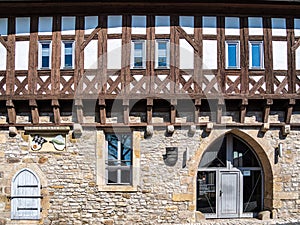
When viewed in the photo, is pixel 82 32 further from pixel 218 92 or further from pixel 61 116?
pixel 218 92

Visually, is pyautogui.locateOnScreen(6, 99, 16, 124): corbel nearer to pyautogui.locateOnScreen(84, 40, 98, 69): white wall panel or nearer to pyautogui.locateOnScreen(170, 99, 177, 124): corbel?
pyautogui.locateOnScreen(84, 40, 98, 69): white wall panel

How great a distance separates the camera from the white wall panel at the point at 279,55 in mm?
10516

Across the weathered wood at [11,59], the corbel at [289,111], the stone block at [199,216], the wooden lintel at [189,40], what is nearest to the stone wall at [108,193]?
the stone block at [199,216]

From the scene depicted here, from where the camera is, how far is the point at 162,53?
1044cm

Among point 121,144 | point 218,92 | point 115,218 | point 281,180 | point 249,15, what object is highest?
point 249,15

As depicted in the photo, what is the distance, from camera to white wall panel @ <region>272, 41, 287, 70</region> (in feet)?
34.5

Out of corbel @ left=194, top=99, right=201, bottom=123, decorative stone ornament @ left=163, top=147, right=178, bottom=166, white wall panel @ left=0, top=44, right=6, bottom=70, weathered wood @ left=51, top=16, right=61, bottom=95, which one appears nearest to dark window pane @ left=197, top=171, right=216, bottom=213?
decorative stone ornament @ left=163, top=147, right=178, bottom=166

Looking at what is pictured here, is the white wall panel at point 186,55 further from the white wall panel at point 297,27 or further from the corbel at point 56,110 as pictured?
the corbel at point 56,110

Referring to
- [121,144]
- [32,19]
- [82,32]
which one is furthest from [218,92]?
[32,19]

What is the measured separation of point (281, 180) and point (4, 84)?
299 inches

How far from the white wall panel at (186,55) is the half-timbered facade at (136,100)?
0.03 m

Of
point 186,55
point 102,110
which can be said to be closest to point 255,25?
point 186,55

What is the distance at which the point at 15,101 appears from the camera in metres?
10.3

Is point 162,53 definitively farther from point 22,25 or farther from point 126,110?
point 22,25
